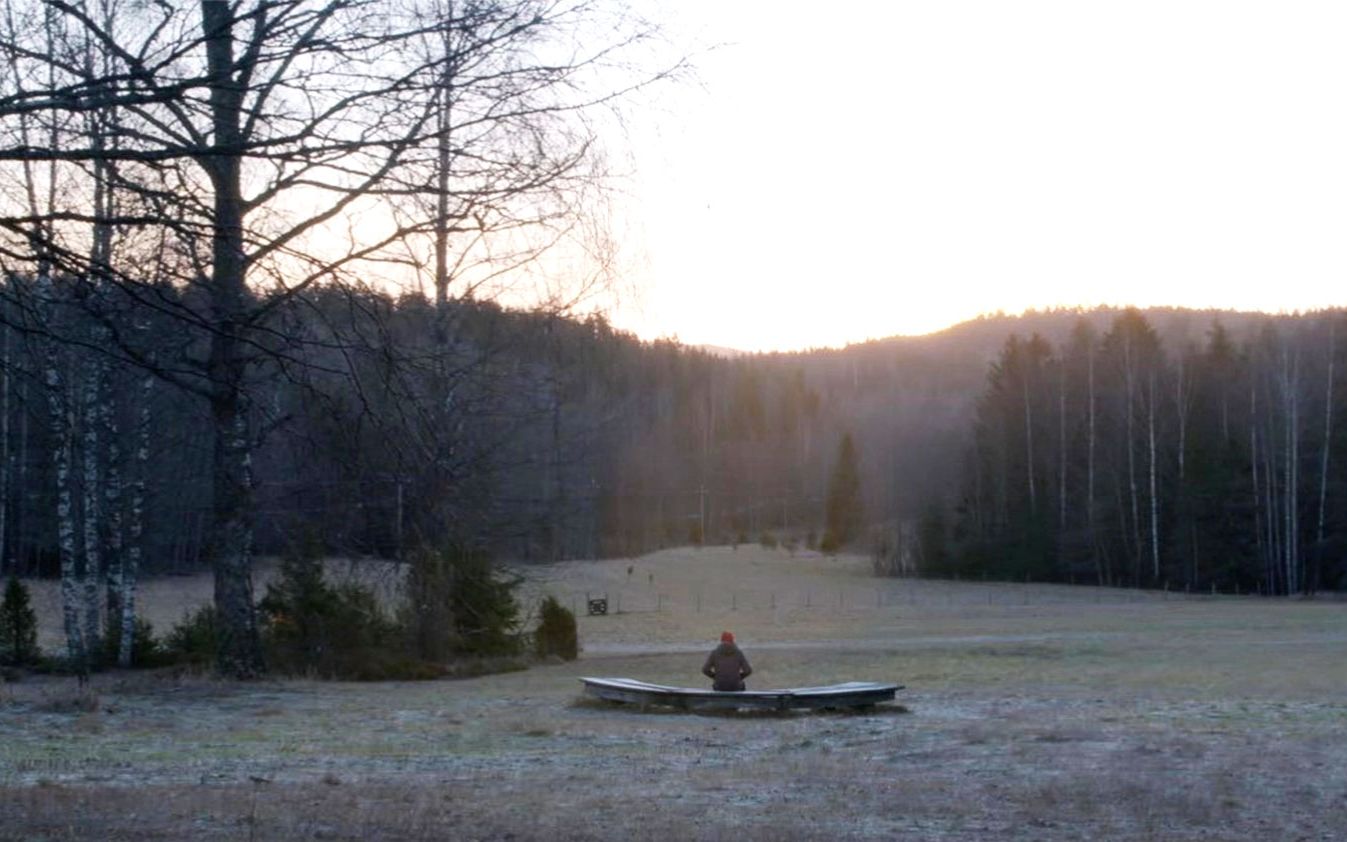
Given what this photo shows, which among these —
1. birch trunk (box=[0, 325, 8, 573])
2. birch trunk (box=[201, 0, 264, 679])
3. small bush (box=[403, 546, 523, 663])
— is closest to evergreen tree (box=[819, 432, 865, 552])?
birch trunk (box=[0, 325, 8, 573])

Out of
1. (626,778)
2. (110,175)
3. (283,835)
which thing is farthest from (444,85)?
(626,778)

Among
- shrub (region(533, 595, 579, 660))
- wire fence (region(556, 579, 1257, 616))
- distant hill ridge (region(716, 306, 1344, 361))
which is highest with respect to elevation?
distant hill ridge (region(716, 306, 1344, 361))

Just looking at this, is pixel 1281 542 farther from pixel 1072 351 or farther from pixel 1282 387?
pixel 1072 351

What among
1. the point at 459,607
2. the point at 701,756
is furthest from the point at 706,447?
the point at 701,756

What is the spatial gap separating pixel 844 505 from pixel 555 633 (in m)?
71.8

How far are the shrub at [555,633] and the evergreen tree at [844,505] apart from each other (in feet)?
227

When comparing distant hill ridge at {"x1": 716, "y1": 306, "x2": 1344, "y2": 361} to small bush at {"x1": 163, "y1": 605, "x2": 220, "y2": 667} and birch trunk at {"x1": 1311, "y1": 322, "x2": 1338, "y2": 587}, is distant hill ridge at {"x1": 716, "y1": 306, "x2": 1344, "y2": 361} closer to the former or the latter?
birch trunk at {"x1": 1311, "y1": 322, "x2": 1338, "y2": 587}

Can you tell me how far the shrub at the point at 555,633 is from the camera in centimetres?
2902

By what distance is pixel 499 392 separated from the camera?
24438 millimetres

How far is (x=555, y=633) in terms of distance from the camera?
29.3m

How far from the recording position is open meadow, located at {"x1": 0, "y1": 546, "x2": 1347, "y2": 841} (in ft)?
26.7

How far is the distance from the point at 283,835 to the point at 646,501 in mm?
83647

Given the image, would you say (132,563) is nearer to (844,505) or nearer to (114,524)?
(114,524)

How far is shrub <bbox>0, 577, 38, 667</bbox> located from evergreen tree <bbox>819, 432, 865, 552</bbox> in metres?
78.0
